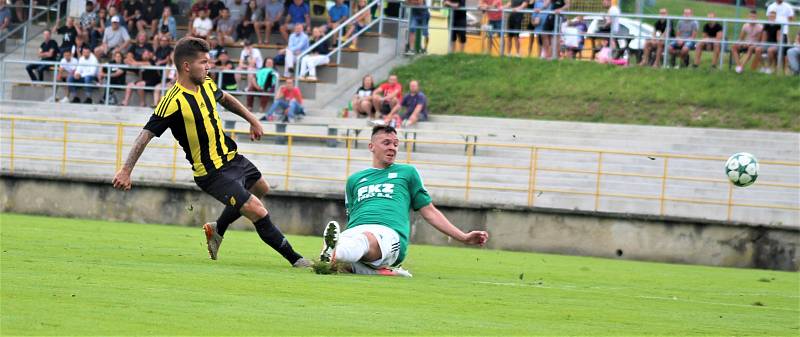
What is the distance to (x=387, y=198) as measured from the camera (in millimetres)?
11578

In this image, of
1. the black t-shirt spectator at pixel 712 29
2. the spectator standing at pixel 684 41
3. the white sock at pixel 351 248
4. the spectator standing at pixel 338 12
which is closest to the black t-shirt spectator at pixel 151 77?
the spectator standing at pixel 338 12

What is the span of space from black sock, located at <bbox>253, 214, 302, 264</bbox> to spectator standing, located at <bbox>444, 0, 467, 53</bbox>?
2043cm

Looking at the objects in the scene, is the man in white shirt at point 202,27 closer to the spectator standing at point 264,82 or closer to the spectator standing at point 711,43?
the spectator standing at point 264,82

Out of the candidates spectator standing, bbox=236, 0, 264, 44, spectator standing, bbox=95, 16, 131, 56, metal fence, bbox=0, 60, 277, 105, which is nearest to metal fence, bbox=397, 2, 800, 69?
spectator standing, bbox=236, 0, 264, 44

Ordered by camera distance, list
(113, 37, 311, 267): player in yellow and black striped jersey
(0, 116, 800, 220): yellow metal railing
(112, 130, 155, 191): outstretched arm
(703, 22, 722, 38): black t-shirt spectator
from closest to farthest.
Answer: (112, 130, 155, 191): outstretched arm
(113, 37, 311, 267): player in yellow and black striped jersey
(0, 116, 800, 220): yellow metal railing
(703, 22, 722, 38): black t-shirt spectator

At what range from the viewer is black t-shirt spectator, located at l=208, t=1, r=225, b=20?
108 ft

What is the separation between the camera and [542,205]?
2297 centimetres

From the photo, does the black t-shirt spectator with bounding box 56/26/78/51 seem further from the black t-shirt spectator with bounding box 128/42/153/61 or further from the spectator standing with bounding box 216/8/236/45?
the spectator standing with bounding box 216/8/236/45

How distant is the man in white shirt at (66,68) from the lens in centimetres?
3103

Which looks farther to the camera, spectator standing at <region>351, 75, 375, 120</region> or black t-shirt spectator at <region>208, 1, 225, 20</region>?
black t-shirt spectator at <region>208, 1, 225, 20</region>

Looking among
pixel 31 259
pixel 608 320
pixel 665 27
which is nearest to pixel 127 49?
pixel 665 27

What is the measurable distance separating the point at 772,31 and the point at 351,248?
789 inches

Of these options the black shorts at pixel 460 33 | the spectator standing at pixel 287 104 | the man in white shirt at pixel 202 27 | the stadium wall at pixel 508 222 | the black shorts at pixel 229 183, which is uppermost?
the black shorts at pixel 460 33

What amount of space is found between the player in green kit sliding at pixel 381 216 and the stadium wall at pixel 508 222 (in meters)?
7.88
